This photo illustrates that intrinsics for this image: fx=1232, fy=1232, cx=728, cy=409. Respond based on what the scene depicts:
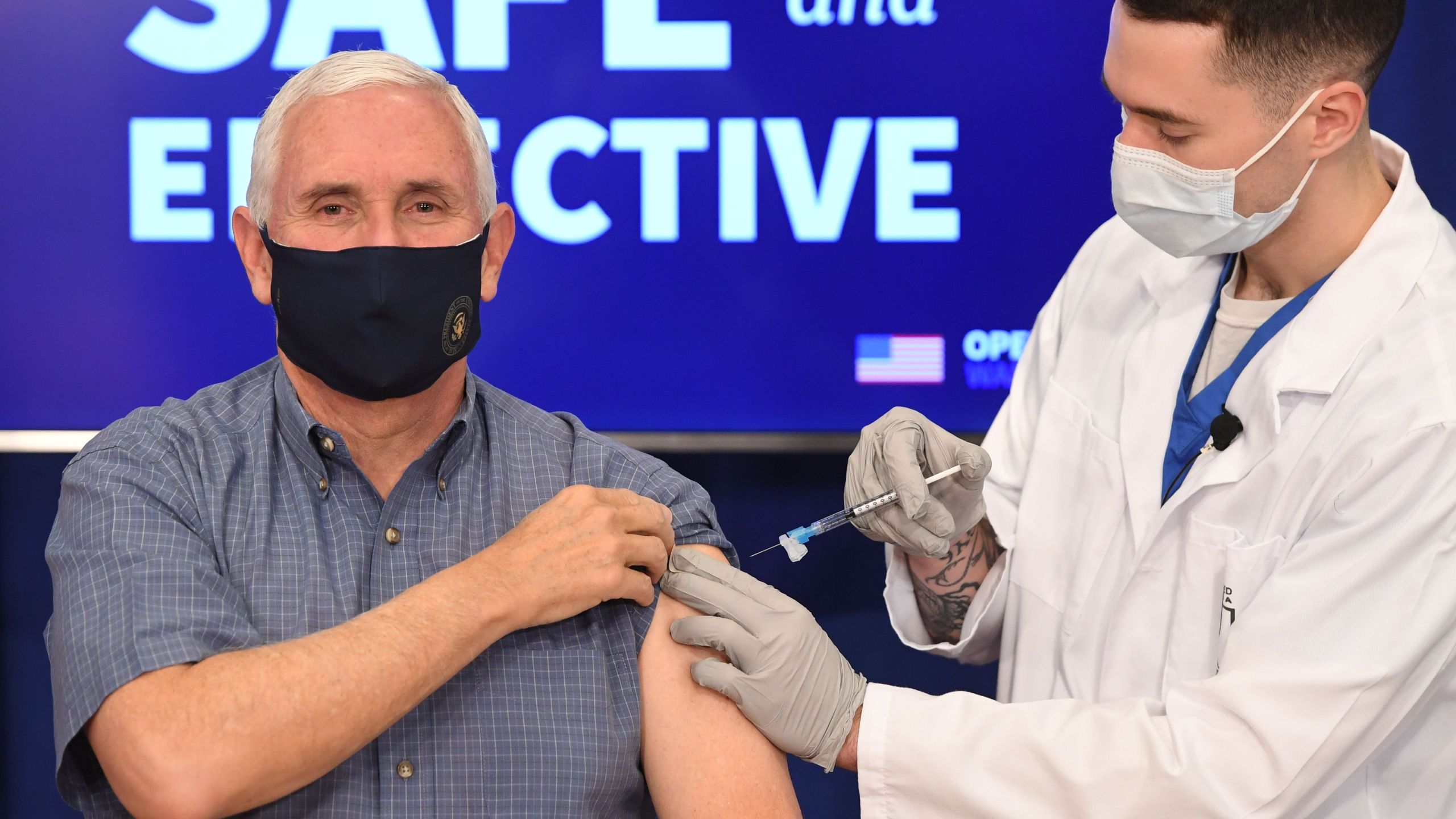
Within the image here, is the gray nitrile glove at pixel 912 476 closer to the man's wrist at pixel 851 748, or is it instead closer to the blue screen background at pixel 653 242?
the man's wrist at pixel 851 748

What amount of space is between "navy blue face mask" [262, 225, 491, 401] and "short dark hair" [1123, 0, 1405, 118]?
3.12 feet

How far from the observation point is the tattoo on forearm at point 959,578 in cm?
193

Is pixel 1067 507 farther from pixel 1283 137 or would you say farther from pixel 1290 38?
pixel 1290 38

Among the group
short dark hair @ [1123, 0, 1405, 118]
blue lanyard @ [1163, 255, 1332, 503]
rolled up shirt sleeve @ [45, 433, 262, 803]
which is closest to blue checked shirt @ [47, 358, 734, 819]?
rolled up shirt sleeve @ [45, 433, 262, 803]

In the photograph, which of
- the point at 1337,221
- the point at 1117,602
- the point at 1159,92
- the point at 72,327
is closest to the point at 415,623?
the point at 1117,602

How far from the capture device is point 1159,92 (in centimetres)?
156

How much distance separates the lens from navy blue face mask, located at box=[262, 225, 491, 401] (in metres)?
1.36

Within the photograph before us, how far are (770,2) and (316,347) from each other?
1.25m

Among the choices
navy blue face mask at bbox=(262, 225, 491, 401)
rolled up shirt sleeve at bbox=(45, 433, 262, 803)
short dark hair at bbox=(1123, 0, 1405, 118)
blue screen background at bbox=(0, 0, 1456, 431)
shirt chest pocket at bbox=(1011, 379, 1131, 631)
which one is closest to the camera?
rolled up shirt sleeve at bbox=(45, 433, 262, 803)

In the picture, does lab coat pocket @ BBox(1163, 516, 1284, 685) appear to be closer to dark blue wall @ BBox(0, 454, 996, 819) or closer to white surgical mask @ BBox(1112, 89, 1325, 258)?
white surgical mask @ BBox(1112, 89, 1325, 258)

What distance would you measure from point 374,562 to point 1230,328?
121 cm

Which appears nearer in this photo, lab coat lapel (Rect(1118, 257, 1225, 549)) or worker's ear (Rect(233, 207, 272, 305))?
worker's ear (Rect(233, 207, 272, 305))

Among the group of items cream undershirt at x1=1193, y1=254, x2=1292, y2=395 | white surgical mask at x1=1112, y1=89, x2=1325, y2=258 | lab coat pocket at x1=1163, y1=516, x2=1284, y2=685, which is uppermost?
white surgical mask at x1=1112, y1=89, x2=1325, y2=258

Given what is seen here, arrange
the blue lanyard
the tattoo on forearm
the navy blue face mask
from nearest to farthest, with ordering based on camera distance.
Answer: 1. the navy blue face mask
2. the blue lanyard
3. the tattoo on forearm
